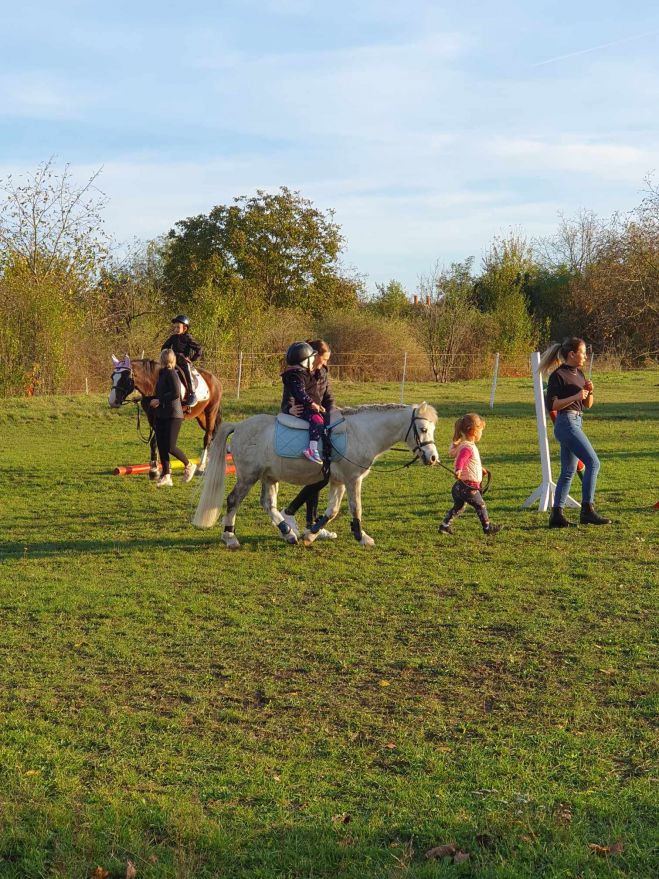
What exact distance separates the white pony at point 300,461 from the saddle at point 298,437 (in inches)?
2.1

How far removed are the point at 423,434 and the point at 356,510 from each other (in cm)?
113

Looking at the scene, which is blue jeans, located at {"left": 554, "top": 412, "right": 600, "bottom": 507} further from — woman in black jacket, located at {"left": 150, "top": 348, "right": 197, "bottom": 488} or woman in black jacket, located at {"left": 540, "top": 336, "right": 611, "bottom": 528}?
woman in black jacket, located at {"left": 150, "top": 348, "right": 197, "bottom": 488}

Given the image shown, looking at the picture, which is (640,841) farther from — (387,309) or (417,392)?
(387,309)

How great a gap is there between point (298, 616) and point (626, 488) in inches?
299

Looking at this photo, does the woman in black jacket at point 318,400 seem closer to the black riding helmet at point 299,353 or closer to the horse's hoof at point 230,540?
the black riding helmet at point 299,353

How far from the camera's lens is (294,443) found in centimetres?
920

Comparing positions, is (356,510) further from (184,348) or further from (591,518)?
(184,348)

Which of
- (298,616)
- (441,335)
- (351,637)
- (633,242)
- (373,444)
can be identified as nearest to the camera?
(351,637)

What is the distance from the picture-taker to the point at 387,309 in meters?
48.8

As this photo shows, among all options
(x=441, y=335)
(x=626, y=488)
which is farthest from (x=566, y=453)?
(x=441, y=335)

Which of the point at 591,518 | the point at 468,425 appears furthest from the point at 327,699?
the point at 591,518

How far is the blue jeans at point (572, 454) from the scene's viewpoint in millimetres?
10086

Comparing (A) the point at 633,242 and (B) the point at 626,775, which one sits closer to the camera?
(B) the point at 626,775

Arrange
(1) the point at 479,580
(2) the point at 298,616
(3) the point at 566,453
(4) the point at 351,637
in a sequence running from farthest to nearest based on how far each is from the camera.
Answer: (3) the point at 566,453 → (1) the point at 479,580 → (2) the point at 298,616 → (4) the point at 351,637
